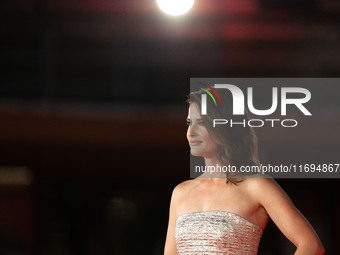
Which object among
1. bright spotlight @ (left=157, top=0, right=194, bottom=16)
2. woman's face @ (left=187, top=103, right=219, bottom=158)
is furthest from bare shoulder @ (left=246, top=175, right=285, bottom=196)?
bright spotlight @ (left=157, top=0, right=194, bottom=16)

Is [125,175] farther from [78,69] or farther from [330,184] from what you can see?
[330,184]

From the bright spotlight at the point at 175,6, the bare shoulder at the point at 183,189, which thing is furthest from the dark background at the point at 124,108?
the bare shoulder at the point at 183,189

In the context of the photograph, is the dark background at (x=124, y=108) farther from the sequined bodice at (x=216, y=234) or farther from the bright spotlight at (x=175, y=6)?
the sequined bodice at (x=216, y=234)

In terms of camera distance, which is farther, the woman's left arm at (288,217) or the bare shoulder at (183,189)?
the bare shoulder at (183,189)

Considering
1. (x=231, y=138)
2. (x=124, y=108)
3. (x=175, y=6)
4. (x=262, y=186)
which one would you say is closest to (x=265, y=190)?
(x=262, y=186)

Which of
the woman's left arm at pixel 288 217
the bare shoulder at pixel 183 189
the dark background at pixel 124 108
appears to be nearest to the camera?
the woman's left arm at pixel 288 217

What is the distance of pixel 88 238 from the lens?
523cm

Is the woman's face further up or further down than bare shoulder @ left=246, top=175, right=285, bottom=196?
further up

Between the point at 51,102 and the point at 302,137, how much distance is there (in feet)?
5.44

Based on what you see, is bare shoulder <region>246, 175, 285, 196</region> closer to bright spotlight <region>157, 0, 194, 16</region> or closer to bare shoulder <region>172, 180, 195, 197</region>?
bare shoulder <region>172, 180, 195, 197</region>

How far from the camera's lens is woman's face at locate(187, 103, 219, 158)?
5.56 feet

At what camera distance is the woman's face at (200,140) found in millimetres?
1694

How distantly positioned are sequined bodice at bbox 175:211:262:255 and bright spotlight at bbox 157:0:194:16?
1.40 meters

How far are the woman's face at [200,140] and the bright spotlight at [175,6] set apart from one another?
1.30m
